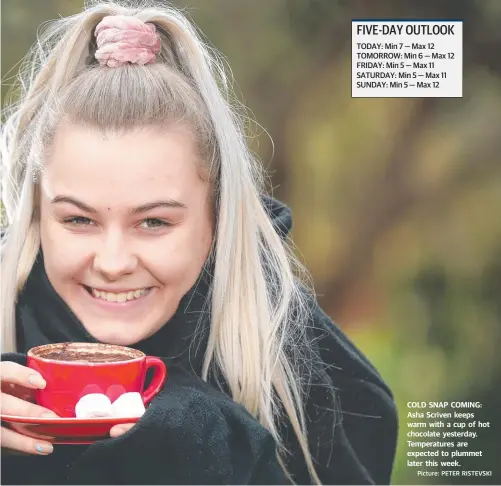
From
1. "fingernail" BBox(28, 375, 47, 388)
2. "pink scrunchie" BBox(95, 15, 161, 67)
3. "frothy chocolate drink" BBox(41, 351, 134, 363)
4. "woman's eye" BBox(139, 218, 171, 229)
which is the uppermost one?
"pink scrunchie" BBox(95, 15, 161, 67)

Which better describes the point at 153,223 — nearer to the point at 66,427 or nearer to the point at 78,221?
the point at 78,221

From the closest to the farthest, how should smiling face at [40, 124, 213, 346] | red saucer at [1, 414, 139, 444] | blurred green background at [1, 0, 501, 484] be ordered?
red saucer at [1, 414, 139, 444], smiling face at [40, 124, 213, 346], blurred green background at [1, 0, 501, 484]

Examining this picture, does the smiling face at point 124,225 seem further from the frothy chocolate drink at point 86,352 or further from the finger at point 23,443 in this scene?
the finger at point 23,443

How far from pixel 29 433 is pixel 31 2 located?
58 centimetres

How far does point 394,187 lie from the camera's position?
129cm

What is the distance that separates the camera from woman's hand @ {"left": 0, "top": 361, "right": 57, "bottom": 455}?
0.99 m

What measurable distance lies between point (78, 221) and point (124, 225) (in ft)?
0.20

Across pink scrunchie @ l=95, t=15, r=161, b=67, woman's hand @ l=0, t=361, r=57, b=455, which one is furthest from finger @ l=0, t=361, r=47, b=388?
pink scrunchie @ l=95, t=15, r=161, b=67

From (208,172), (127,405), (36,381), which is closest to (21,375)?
(36,381)

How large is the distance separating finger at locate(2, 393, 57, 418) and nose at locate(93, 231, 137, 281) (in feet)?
0.60

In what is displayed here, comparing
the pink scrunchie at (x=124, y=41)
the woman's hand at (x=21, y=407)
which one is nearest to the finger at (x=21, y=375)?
the woman's hand at (x=21, y=407)

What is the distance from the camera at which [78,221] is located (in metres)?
1.10

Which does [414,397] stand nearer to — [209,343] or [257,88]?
[209,343]

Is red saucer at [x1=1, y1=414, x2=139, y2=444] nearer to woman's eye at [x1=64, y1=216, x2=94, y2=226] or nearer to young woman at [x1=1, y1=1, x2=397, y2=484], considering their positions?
young woman at [x1=1, y1=1, x2=397, y2=484]
